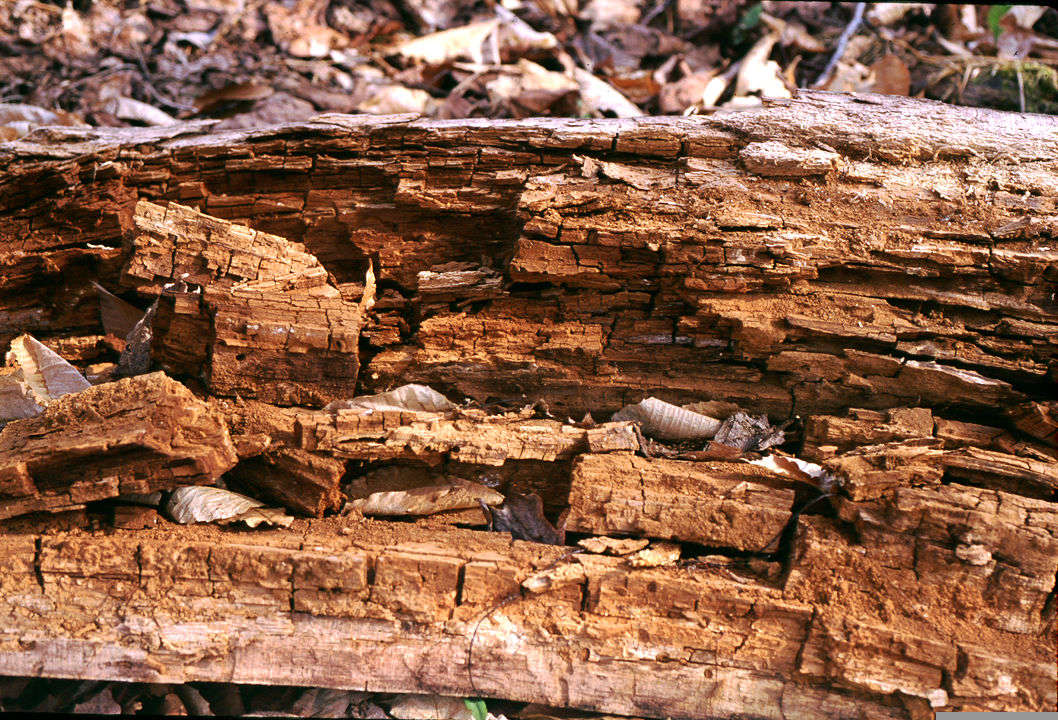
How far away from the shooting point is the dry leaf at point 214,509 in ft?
6.14

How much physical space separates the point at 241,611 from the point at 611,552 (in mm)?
960

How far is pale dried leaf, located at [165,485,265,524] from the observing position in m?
1.87

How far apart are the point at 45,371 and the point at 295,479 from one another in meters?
0.90

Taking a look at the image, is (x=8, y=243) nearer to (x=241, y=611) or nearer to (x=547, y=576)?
(x=241, y=611)

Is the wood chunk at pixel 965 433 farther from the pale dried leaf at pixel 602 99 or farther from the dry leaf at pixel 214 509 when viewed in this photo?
the pale dried leaf at pixel 602 99

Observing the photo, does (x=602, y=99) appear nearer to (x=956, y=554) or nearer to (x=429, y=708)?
(x=956, y=554)

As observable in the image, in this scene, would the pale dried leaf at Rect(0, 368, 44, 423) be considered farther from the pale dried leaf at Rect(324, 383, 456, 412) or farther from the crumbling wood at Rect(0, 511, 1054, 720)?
the pale dried leaf at Rect(324, 383, 456, 412)

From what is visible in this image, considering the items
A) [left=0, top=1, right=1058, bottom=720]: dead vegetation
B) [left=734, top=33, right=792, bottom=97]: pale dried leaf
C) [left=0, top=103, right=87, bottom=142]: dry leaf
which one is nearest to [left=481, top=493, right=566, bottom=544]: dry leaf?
[left=0, top=1, right=1058, bottom=720]: dead vegetation

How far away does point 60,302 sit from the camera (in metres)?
2.33

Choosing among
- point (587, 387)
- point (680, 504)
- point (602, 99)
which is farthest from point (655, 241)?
point (602, 99)

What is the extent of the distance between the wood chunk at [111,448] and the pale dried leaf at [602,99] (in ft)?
7.38

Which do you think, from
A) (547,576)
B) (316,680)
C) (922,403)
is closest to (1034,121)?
(922,403)

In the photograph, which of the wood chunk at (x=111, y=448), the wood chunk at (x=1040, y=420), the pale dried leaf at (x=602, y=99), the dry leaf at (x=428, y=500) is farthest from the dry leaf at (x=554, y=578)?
the pale dried leaf at (x=602, y=99)

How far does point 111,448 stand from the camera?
175cm
